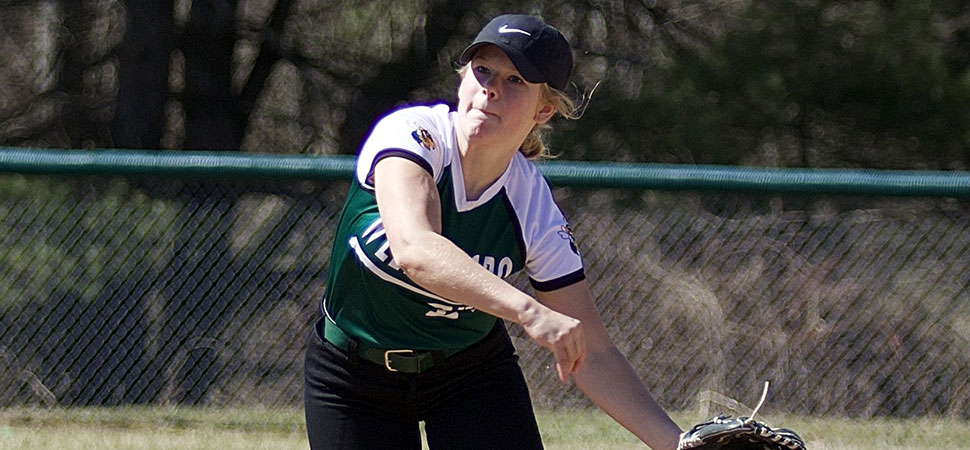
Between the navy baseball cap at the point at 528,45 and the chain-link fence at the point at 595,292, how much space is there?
10.0ft

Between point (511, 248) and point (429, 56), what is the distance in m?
6.31

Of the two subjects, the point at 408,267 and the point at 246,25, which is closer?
the point at 408,267

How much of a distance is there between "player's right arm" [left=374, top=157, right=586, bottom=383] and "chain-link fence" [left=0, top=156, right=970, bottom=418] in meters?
3.33

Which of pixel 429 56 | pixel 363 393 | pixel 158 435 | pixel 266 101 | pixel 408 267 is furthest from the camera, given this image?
pixel 266 101

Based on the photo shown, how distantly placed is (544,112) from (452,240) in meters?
0.36

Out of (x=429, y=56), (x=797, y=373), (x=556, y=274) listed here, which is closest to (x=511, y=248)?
(x=556, y=274)

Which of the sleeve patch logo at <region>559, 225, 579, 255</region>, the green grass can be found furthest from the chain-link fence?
the sleeve patch logo at <region>559, 225, 579, 255</region>

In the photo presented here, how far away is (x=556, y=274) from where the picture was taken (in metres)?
3.02

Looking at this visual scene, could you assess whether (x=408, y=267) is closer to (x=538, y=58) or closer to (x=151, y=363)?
(x=538, y=58)

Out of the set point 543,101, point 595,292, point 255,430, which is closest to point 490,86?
point 543,101

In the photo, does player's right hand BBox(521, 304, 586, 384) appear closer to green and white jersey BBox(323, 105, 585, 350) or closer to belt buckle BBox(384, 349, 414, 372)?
green and white jersey BBox(323, 105, 585, 350)

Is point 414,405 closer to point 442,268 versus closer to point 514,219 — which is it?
point 514,219

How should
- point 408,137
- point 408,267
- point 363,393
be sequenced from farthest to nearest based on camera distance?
point 363,393 < point 408,137 < point 408,267

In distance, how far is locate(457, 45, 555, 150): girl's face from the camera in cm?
278
